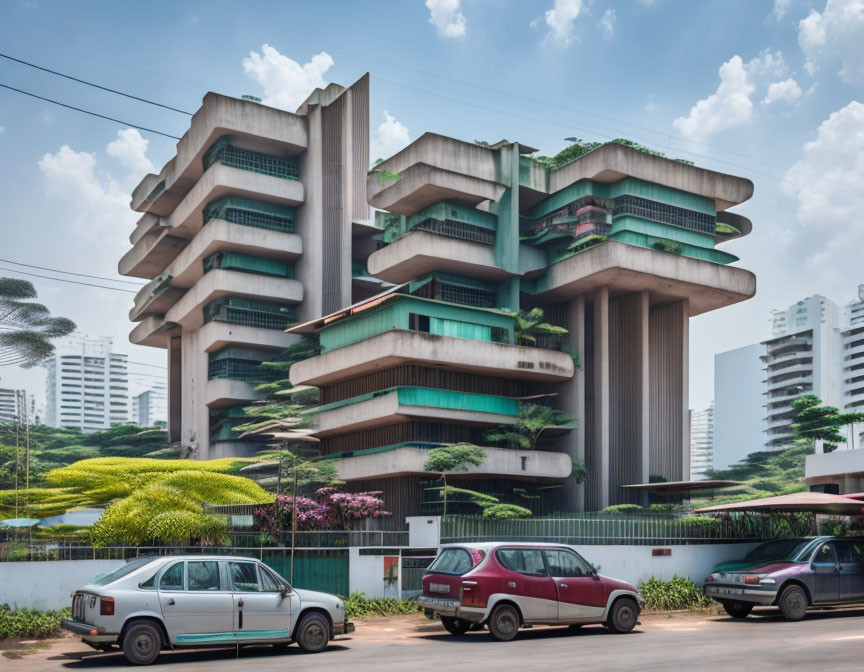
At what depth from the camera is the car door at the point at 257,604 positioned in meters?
15.3

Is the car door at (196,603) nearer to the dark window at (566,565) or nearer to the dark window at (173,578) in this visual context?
the dark window at (173,578)

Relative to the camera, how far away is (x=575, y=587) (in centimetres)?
1788

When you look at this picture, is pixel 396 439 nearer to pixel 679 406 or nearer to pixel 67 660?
pixel 679 406

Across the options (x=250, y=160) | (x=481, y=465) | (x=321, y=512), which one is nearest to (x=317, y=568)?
(x=321, y=512)

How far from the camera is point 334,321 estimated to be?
161ft

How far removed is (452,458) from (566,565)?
23701 millimetres

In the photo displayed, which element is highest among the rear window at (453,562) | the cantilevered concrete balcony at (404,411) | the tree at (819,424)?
the cantilevered concrete balcony at (404,411)

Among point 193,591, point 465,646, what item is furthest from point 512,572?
point 193,591

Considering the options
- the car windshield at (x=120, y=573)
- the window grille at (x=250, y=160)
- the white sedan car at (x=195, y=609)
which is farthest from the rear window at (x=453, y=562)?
the window grille at (x=250, y=160)

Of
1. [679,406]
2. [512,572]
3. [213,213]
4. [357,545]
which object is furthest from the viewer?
[213,213]

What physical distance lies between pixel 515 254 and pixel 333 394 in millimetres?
11943

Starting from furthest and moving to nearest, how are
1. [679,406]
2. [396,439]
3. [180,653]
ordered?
1. [679,406]
2. [396,439]
3. [180,653]

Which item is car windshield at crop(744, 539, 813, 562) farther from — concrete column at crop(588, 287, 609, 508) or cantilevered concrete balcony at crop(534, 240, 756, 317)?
concrete column at crop(588, 287, 609, 508)

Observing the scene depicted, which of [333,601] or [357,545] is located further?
[357,545]
